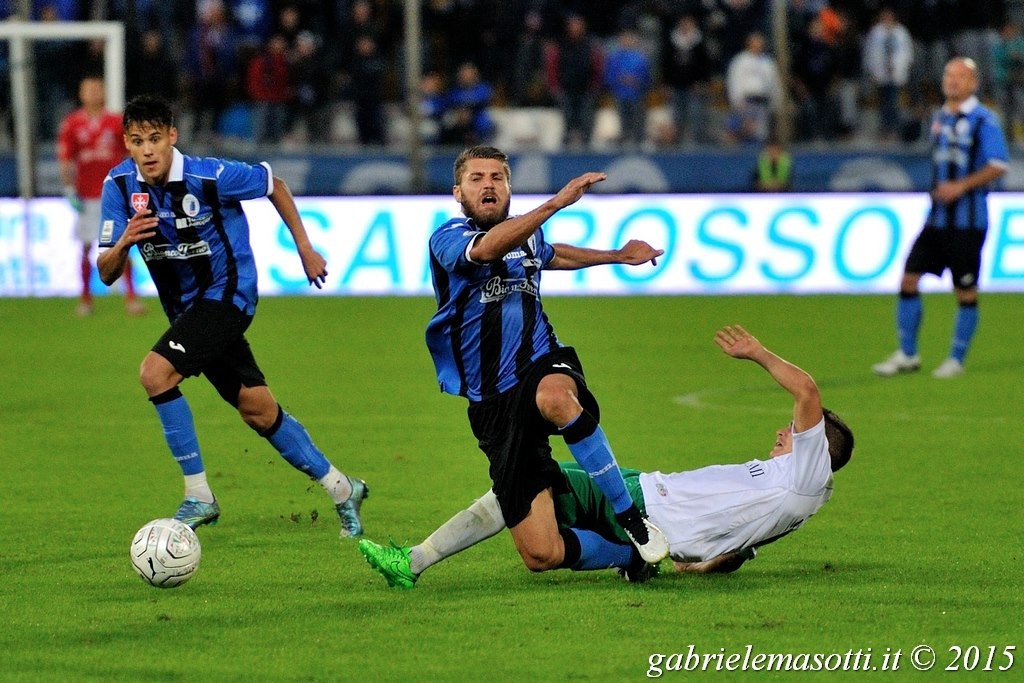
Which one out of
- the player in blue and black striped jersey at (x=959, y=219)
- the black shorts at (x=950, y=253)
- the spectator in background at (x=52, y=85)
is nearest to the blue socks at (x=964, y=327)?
the player in blue and black striped jersey at (x=959, y=219)

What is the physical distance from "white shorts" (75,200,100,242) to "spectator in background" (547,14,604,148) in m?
6.16

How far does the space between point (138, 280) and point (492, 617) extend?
44.3 feet

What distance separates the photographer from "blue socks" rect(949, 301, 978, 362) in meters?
12.5

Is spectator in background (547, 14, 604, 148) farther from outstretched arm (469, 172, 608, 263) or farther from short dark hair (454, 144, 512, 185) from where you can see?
outstretched arm (469, 172, 608, 263)

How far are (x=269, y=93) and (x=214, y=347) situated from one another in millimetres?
13908

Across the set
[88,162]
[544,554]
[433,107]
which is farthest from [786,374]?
[433,107]

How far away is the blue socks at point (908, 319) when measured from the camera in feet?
41.0

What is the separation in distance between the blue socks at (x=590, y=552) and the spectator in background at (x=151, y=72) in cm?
1515

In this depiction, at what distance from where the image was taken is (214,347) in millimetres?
7238

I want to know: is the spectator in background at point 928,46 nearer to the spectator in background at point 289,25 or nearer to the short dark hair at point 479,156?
the spectator in background at point 289,25

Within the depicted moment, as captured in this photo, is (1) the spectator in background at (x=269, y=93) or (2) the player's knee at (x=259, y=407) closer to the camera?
(2) the player's knee at (x=259, y=407)

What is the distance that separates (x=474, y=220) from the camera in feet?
20.4

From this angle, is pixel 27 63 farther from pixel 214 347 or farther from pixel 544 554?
pixel 544 554

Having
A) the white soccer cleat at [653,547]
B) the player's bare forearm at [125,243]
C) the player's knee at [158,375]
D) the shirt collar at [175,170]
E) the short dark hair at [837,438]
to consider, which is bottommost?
the white soccer cleat at [653,547]
